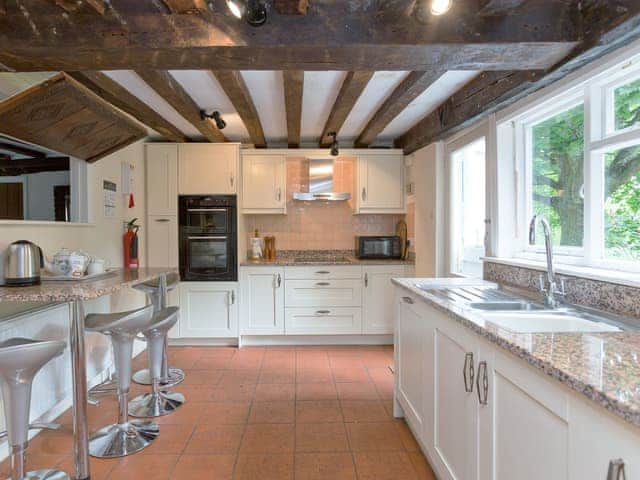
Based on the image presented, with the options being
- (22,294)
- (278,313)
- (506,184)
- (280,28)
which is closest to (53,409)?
(22,294)

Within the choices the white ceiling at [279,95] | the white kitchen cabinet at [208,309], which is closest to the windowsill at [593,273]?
the white ceiling at [279,95]

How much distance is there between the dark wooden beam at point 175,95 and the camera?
2291mm

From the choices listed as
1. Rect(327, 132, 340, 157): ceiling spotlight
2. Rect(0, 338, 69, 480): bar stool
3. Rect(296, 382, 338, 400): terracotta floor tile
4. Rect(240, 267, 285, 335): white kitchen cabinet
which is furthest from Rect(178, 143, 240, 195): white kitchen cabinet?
Rect(0, 338, 69, 480): bar stool

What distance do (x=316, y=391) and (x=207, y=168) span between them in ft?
8.07

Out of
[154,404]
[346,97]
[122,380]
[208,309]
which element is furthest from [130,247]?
[346,97]

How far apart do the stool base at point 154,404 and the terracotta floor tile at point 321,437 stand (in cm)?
93

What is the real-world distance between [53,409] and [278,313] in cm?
199

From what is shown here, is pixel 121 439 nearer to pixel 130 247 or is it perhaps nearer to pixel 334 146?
pixel 130 247

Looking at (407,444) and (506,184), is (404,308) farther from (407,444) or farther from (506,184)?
(506,184)

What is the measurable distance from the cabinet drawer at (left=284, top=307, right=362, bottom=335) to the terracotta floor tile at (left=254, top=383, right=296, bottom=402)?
3.16 feet

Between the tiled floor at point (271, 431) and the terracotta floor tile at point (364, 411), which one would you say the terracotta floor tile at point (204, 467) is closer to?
the tiled floor at point (271, 431)

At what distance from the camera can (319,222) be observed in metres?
4.46

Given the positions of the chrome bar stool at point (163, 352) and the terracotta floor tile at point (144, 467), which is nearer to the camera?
the terracotta floor tile at point (144, 467)

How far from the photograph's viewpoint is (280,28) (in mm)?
1631
